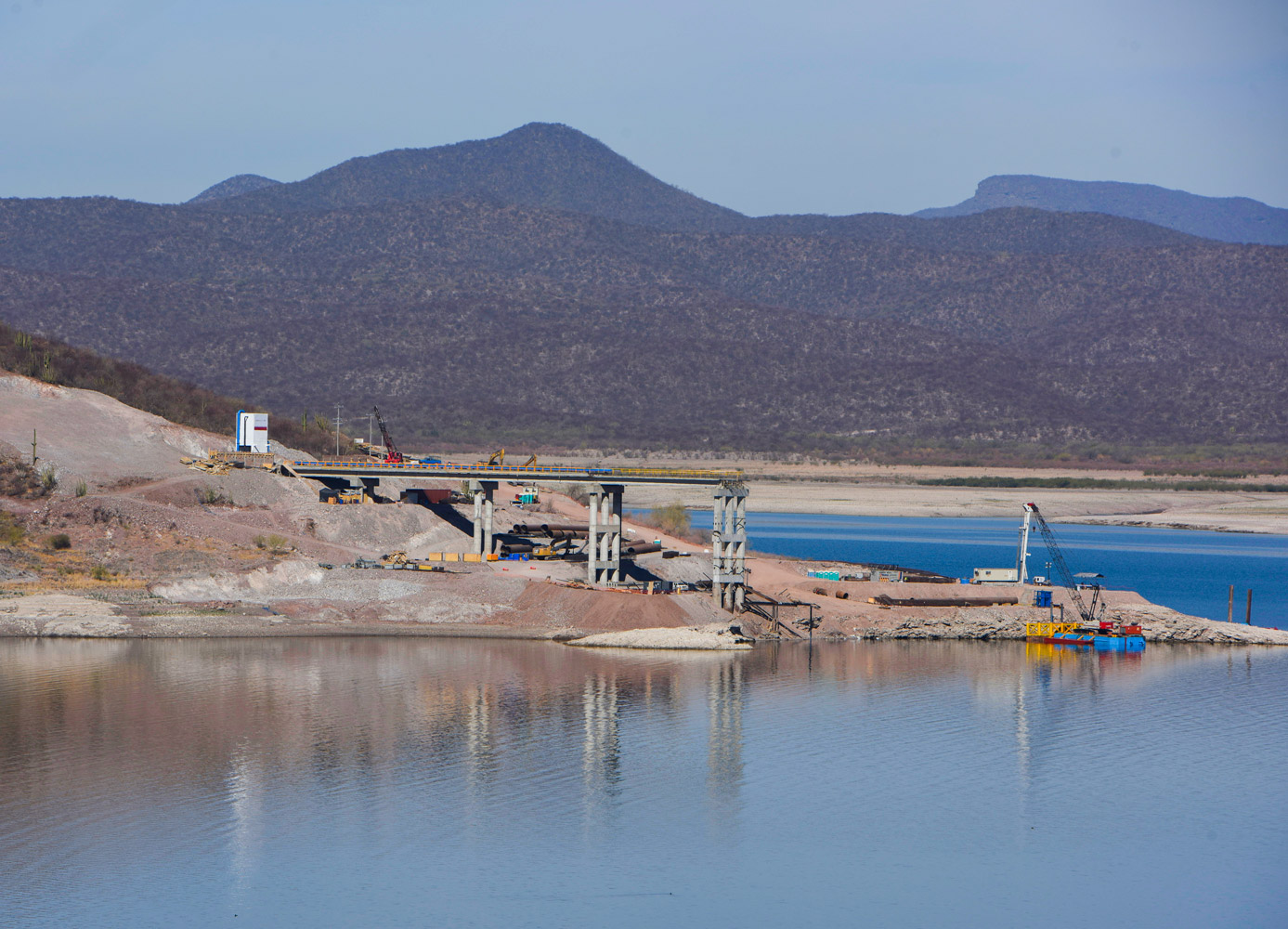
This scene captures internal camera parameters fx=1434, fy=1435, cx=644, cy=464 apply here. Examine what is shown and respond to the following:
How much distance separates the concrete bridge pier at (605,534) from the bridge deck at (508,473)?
0.95 metres

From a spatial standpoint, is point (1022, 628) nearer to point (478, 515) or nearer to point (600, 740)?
point (478, 515)

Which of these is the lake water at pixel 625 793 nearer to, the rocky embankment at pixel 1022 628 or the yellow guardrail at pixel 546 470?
the rocky embankment at pixel 1022 628

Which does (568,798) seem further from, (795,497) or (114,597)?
(795,497)

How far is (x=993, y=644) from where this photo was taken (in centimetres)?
8212

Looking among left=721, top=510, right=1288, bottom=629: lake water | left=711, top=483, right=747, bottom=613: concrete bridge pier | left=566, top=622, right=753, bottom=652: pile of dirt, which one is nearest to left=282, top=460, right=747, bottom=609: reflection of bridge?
left=711, top=483, right=747, bottom=613: concrete bridge pier

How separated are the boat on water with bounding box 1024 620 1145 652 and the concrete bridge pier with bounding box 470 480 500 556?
35132 millimetres

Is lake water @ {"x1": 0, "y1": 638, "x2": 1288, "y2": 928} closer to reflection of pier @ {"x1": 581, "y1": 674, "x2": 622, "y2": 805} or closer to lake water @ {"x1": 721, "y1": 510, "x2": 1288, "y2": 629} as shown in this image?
reflection of pier @ {"x1": 581, "y1": 674, "x2": 622, "y2": 805}

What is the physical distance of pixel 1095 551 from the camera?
134 m

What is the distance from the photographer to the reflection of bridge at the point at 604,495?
83.1m

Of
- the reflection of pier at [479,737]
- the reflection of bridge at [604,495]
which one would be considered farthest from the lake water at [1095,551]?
the reflection of pier at [479,737]

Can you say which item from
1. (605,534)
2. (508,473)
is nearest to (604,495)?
(605,534)

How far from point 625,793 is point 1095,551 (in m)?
95.7

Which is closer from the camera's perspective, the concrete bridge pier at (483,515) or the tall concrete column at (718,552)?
the tall concrete column at (718,552)

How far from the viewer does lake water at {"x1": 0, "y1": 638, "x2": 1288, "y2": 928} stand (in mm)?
39188
